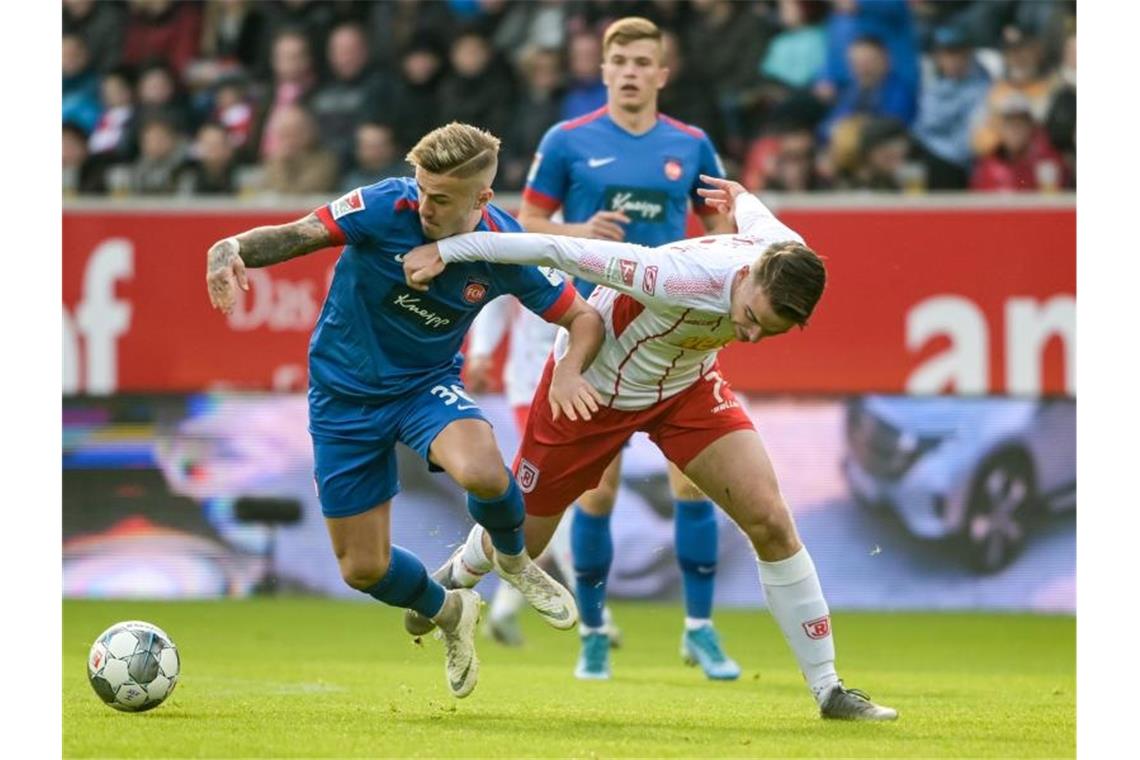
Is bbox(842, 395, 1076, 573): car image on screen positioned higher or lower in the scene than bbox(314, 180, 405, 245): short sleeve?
lower

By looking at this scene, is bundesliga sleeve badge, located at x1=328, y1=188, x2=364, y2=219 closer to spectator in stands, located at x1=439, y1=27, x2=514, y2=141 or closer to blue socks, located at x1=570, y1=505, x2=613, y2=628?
blue socks, located at x1=570, y1=505, x2=613, y2=628

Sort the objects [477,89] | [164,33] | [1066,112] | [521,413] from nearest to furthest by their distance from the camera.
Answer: [521,413], [1066,112], [477,89], [164,33]

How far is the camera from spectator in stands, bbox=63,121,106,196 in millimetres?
14086

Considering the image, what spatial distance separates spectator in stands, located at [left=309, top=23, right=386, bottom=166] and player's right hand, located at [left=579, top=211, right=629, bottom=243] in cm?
583

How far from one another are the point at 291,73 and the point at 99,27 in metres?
1.69

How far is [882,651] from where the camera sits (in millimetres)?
10164

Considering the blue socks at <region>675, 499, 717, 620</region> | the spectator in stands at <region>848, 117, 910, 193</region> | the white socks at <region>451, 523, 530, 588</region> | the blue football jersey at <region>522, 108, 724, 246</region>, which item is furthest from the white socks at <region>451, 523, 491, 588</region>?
the spectator in stands at <region>848, 117, 910, 193</region>

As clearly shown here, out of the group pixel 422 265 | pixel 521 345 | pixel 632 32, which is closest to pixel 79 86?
pixel 521 345

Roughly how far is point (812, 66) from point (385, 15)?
133 inches

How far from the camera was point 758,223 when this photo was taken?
699cm

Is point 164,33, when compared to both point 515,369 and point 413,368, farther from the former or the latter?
point 413,368

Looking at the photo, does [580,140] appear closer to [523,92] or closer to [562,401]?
[562,401]

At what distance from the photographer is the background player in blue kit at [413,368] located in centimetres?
660

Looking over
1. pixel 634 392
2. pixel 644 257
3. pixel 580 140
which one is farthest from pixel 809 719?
pixel 580 140
